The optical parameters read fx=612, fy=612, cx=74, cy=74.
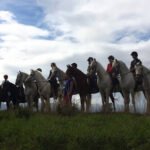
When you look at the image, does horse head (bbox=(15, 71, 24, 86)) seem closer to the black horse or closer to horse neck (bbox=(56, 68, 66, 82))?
the black horse

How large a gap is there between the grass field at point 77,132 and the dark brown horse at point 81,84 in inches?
157

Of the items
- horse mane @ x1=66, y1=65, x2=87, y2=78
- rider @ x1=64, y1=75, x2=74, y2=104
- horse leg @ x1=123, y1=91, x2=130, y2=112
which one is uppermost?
horse mane @ x1=66, y1=65, x2=87, y2=78

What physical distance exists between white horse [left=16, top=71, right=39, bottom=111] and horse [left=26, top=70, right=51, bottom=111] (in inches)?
18.1

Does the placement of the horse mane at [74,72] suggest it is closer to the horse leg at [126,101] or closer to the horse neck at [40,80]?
the horse neck at [40,80]

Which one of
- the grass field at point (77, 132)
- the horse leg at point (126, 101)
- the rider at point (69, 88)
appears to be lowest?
the grass field at point (77, 132)

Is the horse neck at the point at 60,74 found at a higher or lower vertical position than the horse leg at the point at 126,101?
higher

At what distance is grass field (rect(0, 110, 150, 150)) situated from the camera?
1728cm

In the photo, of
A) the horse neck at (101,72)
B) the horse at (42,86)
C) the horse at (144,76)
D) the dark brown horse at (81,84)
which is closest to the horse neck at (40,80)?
the horse at (42,86)

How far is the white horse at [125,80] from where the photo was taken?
24125mm

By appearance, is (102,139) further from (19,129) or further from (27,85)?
(27,85)

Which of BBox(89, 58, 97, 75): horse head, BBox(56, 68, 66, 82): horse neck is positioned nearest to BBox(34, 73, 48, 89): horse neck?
BBox(56, 68, 66, 82): horse neck

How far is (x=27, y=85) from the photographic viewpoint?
28.0m

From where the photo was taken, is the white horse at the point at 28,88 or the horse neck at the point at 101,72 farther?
the white horse at the point at 28,88

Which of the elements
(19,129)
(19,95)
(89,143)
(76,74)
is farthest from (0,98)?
(89,143)
